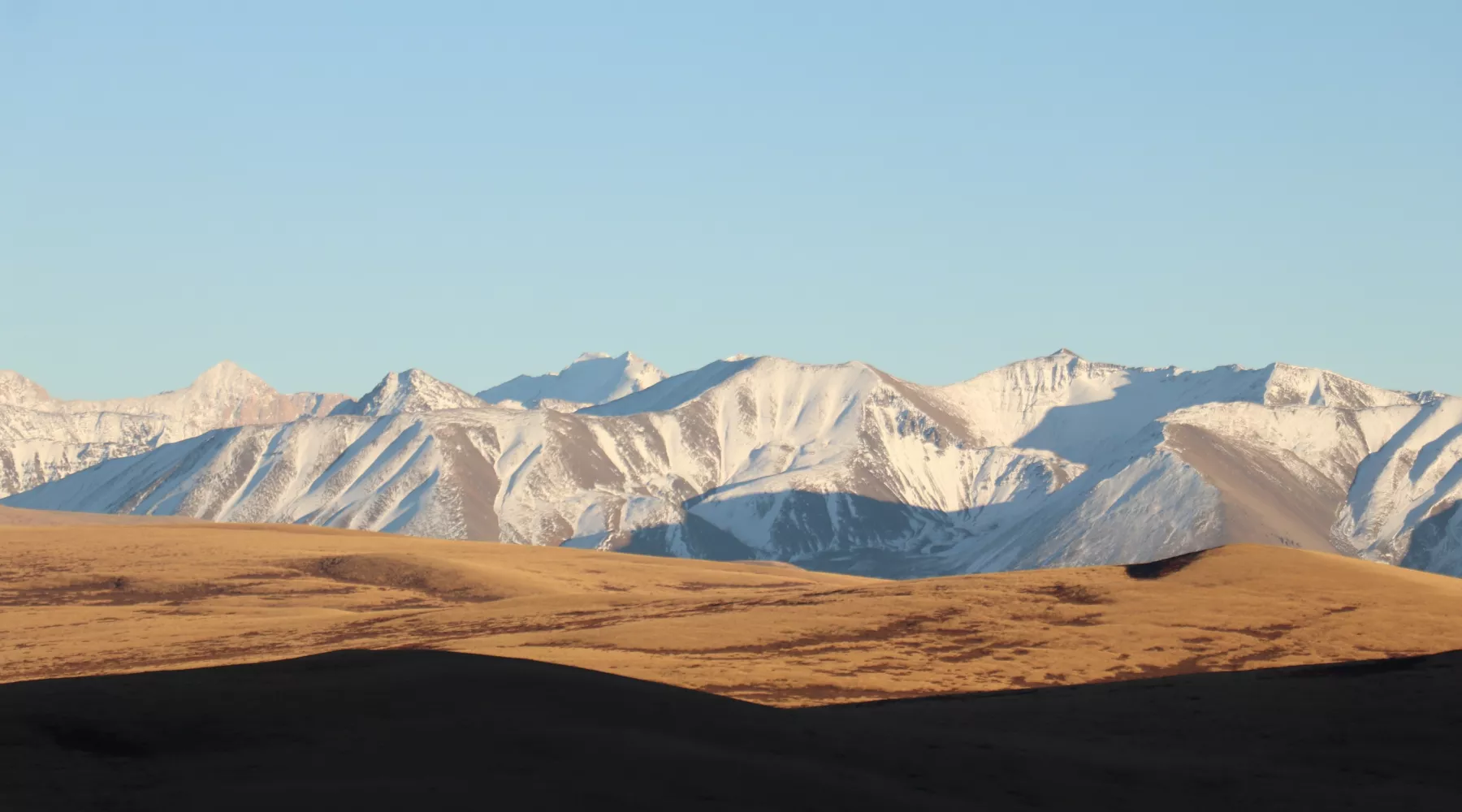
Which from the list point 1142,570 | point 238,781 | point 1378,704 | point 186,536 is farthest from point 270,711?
point 186,536

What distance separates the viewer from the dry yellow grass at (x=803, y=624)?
78.8 meters

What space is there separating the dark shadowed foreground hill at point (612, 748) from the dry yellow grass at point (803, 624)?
20793mm

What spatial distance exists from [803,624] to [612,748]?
61493mm

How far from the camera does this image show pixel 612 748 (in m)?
37.1

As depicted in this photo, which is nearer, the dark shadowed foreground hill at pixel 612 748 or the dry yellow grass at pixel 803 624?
the dark shadowed foreground hill at pixel 612 748

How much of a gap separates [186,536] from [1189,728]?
516 feet

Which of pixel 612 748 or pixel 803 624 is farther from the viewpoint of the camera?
pixel 803 624

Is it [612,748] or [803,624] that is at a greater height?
[612,748]

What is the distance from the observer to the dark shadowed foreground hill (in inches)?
1299

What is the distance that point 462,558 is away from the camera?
18012 centimetres

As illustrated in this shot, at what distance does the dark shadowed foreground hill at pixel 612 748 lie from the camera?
1299 inches

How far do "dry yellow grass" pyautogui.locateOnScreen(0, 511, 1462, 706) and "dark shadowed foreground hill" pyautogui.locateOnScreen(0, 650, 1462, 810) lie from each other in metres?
20.8

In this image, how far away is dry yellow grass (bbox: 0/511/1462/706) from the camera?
78.8m

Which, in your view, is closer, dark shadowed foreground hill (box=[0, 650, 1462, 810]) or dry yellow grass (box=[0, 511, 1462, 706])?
dark shadowed foreground hill (box=[0, 650, 1462, 810])
